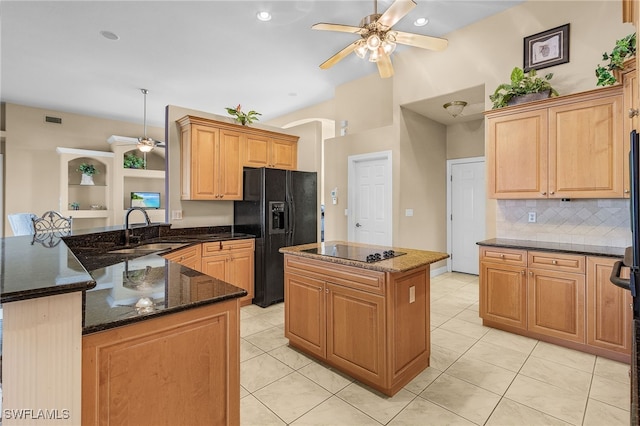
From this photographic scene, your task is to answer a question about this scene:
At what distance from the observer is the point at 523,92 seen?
3191 millimetres

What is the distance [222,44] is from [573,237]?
15.7ft

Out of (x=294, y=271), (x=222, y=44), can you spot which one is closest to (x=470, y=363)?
(x=294, y=271)

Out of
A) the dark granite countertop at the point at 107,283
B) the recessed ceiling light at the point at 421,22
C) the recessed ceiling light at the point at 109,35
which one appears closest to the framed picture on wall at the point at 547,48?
the recessed ceiling light at the point at 421,22

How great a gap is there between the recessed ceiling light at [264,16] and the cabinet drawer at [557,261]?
3.81m

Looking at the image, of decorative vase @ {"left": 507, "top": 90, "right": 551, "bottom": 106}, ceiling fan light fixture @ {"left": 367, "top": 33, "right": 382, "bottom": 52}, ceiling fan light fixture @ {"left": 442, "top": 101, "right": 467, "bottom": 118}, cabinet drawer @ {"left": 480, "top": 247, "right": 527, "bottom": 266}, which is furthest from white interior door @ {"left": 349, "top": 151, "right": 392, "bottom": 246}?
ceiling fan light fixture @ {"left": 367, "top": 33, "right": 382, "bottom": 52}

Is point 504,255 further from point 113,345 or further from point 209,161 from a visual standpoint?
point 209,161

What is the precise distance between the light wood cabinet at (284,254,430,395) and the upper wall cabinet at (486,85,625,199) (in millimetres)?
1675

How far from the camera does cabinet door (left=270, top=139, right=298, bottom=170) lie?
461 centimetres

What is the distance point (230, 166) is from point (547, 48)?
154 inches

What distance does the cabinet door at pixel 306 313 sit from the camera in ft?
8.04

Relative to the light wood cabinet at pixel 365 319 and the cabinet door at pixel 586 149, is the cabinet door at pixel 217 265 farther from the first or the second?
the cabinet door at pixel 586 149

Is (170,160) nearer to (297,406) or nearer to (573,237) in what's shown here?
(297,406)

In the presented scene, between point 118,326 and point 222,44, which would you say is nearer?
point 118,326

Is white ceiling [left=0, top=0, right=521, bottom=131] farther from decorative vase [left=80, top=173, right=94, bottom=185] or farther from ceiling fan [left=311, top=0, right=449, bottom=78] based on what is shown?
decorative vase [left=80, top=173, right=94, bottom=185]
